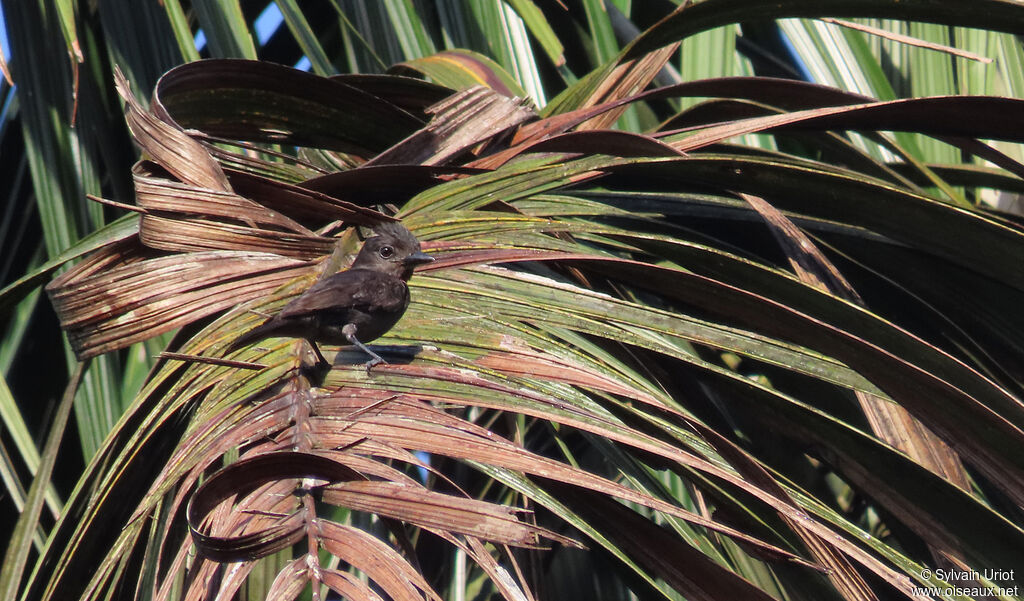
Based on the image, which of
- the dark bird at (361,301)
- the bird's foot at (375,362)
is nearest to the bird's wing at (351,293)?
the dark bird at (361,301)

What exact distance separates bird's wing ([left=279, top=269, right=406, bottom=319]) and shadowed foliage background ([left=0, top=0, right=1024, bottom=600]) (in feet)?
0.16

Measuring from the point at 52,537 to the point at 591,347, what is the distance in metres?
1.05

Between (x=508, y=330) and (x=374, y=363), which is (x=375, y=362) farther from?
(x=508, y=330)

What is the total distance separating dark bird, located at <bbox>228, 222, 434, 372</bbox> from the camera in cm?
219

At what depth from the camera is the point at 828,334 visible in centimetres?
179

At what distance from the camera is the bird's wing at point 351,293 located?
2290mm

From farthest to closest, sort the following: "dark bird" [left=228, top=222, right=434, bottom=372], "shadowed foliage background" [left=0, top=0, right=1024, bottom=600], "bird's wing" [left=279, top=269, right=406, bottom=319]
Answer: "bird's wing" [left=279, top=269, right=406, bottom=319], "dark bird" [left=228, top=222, right=434, bottom=372], "shadowed foliage background" [left=0, top=0, right=1024, bottom=600]

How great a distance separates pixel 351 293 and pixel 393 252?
0.15 metres

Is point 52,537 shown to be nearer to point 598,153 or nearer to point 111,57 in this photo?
point 598,153

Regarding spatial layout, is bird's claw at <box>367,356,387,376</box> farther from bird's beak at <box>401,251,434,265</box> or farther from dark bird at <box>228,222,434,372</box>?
bird's beak at <box>401,251,434,265</box>

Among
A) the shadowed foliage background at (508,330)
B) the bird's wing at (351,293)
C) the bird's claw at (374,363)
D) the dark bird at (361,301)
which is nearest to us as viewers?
the shadowed foliage background at (508,330)

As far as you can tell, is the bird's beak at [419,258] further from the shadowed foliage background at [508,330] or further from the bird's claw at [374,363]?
the bird's claw at [374,363]

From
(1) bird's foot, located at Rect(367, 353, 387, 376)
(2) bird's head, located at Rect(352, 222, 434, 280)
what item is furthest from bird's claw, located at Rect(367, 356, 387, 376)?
(2) bird's head, located at Rect(352, 222, 434, 280)

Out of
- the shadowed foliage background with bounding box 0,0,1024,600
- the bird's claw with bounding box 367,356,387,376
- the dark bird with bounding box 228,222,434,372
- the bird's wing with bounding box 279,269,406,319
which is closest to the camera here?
the shadowed foliage background with bounding box 0,0,1024,600
